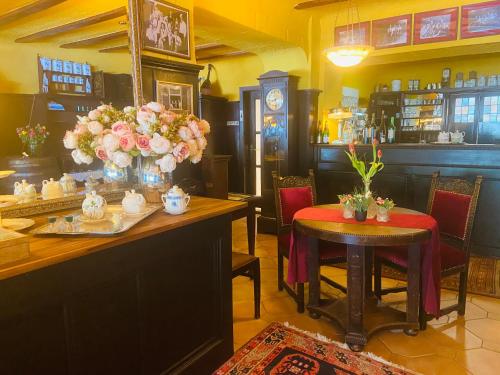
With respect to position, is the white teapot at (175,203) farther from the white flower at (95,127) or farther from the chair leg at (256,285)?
the chair leg at (256,285)

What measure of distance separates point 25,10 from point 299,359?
7.89 feet

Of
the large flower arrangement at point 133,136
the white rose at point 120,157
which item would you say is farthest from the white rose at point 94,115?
the white rose at point 120,157

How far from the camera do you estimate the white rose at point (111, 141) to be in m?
1.90

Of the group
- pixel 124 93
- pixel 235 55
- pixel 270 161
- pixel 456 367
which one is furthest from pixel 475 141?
pixel 124 93

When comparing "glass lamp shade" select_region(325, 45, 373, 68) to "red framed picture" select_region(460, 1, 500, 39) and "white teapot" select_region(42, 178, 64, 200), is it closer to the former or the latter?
"red framed picture" select_region(460, 1, 500, 39)

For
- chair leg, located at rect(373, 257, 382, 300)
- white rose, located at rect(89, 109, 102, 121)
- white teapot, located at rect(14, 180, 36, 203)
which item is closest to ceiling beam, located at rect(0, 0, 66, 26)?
white rose, located at rect(89, 109, 102, 121)

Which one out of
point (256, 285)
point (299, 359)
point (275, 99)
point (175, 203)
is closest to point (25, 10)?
point (175, 203)

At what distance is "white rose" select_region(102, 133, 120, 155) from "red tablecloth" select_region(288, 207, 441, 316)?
137 centimetres

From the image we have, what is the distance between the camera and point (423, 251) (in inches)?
97.6

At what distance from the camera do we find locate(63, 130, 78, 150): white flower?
6.39ft

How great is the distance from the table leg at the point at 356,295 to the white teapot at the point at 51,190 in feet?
5.72

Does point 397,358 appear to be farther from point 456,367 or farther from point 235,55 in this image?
point 235,55

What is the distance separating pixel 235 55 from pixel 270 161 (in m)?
2.58

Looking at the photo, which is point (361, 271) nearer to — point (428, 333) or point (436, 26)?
point (428, 333)
